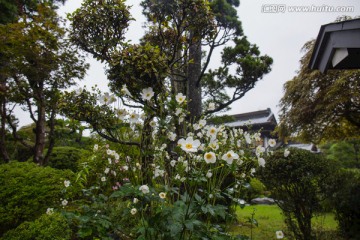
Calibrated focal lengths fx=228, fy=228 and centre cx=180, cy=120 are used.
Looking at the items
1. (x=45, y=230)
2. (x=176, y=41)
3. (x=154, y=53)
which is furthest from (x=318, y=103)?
(x=45, y=230)

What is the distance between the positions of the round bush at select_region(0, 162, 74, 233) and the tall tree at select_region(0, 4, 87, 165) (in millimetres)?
2015

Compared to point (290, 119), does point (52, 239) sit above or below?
below

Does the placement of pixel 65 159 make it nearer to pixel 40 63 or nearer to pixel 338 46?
pixel 40 63

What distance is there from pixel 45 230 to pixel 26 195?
3.97 ft

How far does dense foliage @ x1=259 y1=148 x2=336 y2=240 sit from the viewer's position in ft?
10.1

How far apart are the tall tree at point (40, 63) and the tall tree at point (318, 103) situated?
5.85 meters

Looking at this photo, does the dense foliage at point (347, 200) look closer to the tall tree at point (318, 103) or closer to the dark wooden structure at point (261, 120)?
the tall tree at point (318, 103)

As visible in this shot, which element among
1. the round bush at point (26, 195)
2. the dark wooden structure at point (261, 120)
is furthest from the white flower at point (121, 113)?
the dark wooden structure at point (261, 120)

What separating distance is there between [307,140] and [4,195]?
25.7ft

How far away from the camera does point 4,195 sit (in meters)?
3.10

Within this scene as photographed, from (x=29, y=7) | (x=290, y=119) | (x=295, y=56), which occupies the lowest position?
(x=290, y=119)

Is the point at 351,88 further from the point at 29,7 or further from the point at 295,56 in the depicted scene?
the point at 29,7

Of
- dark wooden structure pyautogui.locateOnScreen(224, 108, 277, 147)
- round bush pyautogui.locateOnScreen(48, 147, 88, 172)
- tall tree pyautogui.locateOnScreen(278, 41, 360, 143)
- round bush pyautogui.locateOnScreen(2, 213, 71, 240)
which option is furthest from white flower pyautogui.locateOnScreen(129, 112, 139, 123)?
dark wooden structure pyautogui.locateOnScreen(224, 108, 277, 147)

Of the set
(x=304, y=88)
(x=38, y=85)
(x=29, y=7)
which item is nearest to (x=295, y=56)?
(x=304, y=88)
